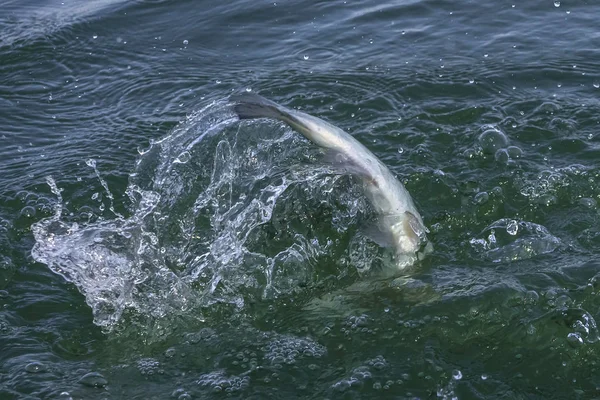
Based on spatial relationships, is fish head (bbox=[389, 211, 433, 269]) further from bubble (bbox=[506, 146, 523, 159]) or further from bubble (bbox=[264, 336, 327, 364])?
bubble (bbox=[506, 146, 523, 159])

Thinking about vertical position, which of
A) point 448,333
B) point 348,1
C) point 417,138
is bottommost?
point 448,333

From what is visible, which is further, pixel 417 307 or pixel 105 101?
pixel 105 101

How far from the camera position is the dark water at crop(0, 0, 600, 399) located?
462 centimetres

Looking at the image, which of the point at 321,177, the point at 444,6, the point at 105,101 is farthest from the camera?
the point at 444,6

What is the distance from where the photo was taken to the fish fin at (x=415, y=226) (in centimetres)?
527

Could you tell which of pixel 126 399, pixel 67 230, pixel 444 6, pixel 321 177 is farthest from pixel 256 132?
pixel 444 6

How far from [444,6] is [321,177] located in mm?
4196

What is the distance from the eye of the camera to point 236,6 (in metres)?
9.75

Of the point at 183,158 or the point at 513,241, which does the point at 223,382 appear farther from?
the point at 183,158

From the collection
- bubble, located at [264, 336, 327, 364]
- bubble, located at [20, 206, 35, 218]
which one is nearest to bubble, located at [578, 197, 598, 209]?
bubble, located at [264, 336, 327, 364]

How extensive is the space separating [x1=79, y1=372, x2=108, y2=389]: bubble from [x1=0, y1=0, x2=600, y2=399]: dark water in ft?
0.05

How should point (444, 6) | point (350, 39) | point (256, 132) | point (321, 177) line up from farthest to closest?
point (444, 6)
point (350, 39)
point (256, 132)
point (321, 177)

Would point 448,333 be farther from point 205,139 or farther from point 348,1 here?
point 348,1

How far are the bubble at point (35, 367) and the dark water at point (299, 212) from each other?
0.04 m
